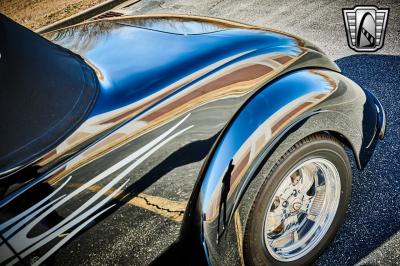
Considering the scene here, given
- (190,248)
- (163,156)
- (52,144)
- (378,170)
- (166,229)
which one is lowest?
(378,170)

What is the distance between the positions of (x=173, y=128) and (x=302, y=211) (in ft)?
3.72

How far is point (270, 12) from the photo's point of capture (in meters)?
5.19

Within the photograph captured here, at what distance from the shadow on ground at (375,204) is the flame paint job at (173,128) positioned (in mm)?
431

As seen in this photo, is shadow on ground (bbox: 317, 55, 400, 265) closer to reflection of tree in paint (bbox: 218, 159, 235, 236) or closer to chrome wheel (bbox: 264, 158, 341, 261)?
chrome wheel (bbox: 264, 158, 341, 261)

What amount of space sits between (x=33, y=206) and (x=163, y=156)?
0.49 metres

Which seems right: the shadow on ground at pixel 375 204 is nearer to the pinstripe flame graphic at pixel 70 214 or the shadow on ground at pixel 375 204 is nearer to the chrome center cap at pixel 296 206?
the chrome center cap at pixel 296 206

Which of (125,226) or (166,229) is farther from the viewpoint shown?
(166,229)

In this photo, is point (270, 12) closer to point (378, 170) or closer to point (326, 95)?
point (378, 170)

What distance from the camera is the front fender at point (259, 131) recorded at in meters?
1.41

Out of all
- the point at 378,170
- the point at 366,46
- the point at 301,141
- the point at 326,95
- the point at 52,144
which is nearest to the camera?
the point at 52,144

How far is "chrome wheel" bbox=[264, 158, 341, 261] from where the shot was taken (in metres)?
1.86

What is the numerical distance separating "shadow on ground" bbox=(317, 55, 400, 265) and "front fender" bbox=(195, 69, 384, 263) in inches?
25.4

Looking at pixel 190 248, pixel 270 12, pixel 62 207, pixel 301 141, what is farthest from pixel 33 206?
pixel 270 12

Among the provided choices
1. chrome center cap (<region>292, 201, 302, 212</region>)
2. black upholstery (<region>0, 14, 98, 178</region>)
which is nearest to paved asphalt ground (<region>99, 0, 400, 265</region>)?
chrome center cap (<region>292, 201, 302, 212</region>)
